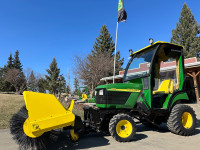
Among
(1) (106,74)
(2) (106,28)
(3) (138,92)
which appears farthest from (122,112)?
(2) (106,28)

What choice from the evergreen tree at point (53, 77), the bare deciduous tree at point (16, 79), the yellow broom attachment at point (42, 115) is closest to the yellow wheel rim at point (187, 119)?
the yellow broom attachment at point (42, 115)

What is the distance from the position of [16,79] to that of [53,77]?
1001 centimetres

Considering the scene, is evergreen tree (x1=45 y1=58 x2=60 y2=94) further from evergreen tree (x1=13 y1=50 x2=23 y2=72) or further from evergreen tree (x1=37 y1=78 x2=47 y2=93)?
evergreen tree (x1=13 y1=50 x2=23 y2=72)

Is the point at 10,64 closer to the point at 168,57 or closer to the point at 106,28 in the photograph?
the point at 106,28

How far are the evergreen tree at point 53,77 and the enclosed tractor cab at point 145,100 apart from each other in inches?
1568

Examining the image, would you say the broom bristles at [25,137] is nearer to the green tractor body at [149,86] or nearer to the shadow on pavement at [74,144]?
the shadow on pavement at [74,144]

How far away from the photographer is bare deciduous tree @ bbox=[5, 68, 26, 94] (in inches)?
1378

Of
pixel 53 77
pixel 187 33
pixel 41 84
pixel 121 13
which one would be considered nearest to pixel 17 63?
pixel 41 84

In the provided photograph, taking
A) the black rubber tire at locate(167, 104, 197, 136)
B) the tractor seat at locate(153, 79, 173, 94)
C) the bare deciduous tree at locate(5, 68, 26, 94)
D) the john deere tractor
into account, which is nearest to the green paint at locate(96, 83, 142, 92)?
the john deere tractor

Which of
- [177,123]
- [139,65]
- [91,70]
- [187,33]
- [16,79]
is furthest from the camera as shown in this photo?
[16,79]

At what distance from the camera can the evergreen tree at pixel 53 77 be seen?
139 feet

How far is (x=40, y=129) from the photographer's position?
2.77 meters

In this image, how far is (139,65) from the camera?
4.94 metres

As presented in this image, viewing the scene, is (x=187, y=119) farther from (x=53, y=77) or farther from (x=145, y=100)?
(x=53, y=77)
